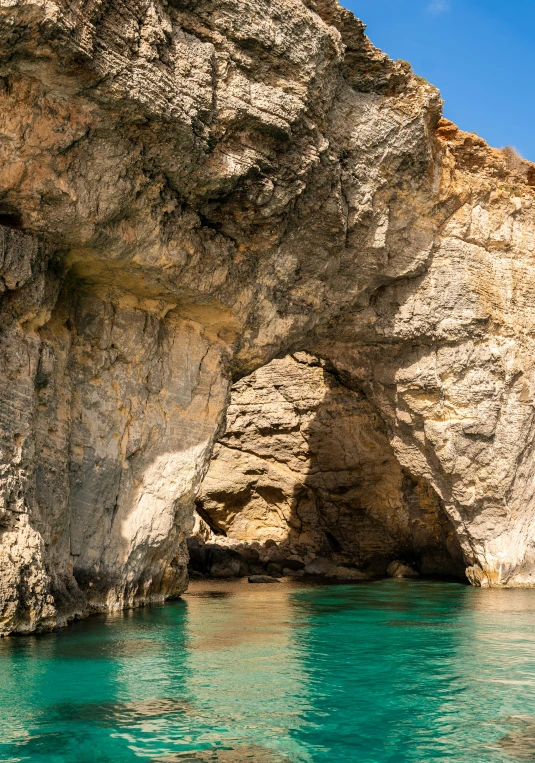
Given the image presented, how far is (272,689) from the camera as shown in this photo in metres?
8.40

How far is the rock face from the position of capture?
10930 mm

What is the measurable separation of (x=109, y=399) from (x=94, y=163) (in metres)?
4.17

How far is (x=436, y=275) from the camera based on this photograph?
59.6 feet

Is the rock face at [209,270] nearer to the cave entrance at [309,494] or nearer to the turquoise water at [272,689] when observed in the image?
the turquoise water at [272,689]

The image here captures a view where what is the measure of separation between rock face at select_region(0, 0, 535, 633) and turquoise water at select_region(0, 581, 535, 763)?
160 centimetres

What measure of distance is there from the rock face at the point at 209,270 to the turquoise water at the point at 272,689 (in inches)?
63.1

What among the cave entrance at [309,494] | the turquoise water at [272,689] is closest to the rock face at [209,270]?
the turquoise water at [272,689]

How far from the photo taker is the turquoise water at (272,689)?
647cm

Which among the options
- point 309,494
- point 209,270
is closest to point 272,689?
point 209,270

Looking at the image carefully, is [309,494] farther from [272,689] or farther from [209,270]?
[272,689]

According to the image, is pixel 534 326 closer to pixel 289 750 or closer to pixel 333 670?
pixel 333 670

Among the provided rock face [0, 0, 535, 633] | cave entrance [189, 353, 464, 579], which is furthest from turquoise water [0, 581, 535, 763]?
cave entrance [189, 353, 464, 579]

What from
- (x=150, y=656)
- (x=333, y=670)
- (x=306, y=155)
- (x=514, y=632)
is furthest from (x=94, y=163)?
(x=514, y=632)

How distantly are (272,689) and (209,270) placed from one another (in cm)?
763
